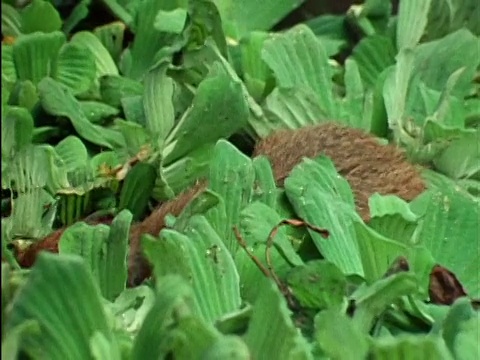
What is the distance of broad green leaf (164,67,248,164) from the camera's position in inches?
23.9

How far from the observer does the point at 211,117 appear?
609 mm

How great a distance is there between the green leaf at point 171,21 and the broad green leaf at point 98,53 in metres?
0.05

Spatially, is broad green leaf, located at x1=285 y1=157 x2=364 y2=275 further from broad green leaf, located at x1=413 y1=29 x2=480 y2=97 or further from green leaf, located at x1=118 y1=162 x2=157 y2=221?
broad green leaf, located at x1=413 y1=29 x2=480 y2=97

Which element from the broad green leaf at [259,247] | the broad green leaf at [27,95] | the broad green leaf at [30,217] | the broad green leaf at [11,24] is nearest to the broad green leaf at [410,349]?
the broad green leaf at [259,247]

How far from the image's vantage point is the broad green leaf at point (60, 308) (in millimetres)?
339

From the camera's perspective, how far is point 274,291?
375mm

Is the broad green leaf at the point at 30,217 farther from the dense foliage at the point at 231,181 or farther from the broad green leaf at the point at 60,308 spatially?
the broad green leaf at the point at 60,308

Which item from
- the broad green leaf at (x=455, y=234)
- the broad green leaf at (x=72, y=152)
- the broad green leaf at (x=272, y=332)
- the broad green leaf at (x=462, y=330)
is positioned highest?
the broad green leaf at (x=272, y=332)

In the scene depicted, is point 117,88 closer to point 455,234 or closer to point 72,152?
point 72,152

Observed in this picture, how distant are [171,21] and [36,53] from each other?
9 cm

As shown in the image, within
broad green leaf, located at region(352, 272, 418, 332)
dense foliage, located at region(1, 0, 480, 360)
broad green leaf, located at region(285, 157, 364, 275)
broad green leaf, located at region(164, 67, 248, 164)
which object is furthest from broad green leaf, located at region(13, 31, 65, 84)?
broad green leaf, located at region(352, 272, 418, 332)

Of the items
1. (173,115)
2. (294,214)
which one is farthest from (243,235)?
(173,115)

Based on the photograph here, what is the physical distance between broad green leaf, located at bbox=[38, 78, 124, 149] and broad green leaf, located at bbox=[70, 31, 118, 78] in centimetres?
7

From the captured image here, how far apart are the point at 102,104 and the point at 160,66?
0.08 metres
